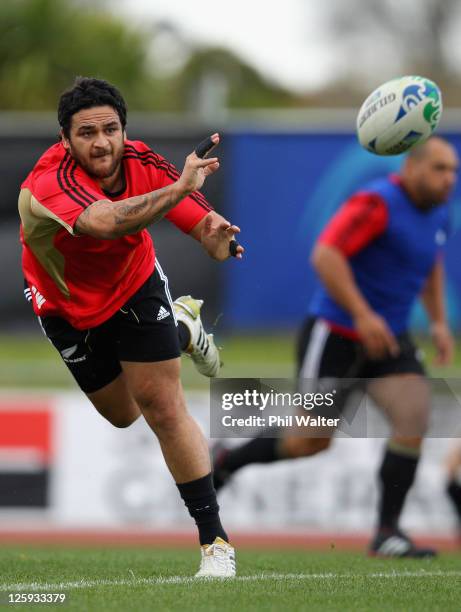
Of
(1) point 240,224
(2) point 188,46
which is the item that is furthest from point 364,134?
(2) point 188,46

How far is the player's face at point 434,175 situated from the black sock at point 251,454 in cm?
181

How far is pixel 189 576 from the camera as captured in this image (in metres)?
5.98

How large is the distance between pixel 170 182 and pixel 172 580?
1.83m

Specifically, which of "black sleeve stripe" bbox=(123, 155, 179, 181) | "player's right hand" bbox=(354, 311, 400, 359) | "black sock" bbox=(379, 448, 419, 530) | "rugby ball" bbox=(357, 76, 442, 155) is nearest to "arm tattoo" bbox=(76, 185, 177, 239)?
"black sleeve stripe" bbox=(123, 155, 179, 181)

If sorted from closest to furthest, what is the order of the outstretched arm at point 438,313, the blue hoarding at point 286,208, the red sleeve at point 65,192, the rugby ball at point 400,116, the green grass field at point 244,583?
the green grass field at point 244,583, the red sleeve at point 65,192, the rugby ball at point 400,116, the outstretched arm at point 438,313, the blue hoarding at point 286,208

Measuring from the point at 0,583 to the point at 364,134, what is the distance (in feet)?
9.51

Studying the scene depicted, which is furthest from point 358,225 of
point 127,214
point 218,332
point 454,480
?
point 218,332

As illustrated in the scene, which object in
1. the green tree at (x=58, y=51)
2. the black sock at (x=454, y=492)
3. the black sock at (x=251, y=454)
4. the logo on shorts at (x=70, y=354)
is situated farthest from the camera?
the green tree at (x=58, y=51)

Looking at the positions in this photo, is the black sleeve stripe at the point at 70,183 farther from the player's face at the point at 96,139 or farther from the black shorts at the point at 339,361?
the black shorts at the point at 339,361

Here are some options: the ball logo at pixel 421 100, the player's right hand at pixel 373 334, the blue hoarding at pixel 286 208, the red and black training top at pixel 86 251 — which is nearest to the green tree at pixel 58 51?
the blue hoarding at pixel 286 208

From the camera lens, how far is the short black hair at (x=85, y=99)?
5621 mm

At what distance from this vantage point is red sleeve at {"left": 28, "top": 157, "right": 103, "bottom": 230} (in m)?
5.34

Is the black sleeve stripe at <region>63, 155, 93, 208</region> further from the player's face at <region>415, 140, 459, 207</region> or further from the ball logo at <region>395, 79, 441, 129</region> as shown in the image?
the player's face at <region>415, 140, 459, 207</region>

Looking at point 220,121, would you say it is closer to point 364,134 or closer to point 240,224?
point 240,224
